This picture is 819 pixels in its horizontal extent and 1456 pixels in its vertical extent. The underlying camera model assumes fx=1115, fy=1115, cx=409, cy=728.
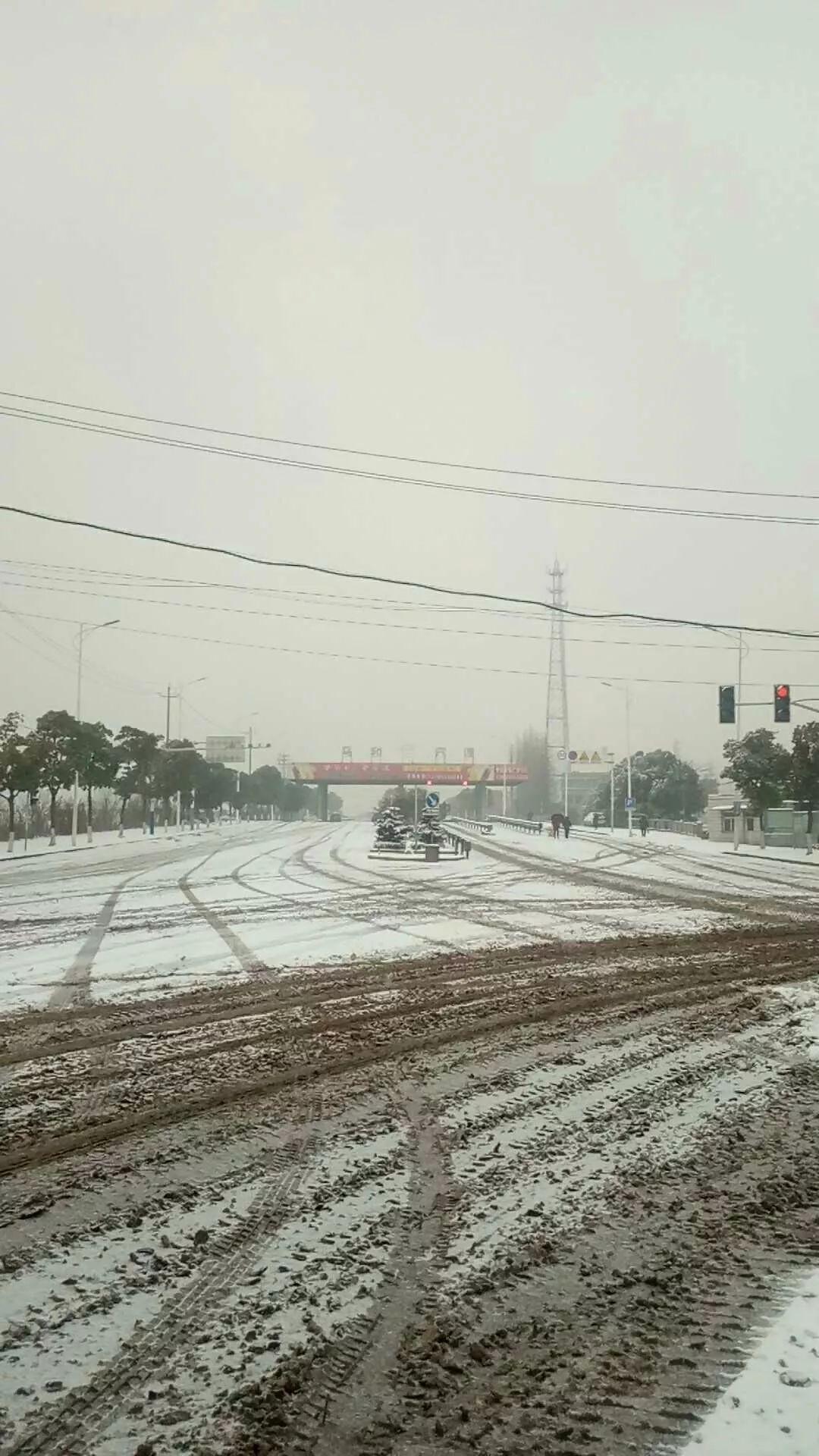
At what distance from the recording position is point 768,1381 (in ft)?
11.1

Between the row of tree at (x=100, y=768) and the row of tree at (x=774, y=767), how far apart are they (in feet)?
111

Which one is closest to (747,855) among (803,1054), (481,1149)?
(803,1054)

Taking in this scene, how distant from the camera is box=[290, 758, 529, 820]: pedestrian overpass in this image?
129375mm

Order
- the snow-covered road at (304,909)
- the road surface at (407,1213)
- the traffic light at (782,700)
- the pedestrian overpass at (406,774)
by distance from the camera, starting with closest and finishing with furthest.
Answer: the road surface at (407,1213) < the snow-covered road at (304,909) < the traffic light at (782,700) < the pedestrian overpass at (406,774)

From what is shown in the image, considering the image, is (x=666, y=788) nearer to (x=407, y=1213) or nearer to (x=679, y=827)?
(x=679, y=827)

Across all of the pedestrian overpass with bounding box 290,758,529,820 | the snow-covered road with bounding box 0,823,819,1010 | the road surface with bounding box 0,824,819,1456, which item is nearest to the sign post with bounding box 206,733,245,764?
the pedestrian overpass with bounding box 290,758,529,820

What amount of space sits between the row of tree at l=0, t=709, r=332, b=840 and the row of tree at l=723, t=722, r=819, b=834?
3371 centimetres

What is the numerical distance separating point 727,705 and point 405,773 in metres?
96.8

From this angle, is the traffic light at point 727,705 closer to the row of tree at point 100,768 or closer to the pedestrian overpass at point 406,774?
the row of tree at point 100,768

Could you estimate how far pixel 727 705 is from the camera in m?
40.2

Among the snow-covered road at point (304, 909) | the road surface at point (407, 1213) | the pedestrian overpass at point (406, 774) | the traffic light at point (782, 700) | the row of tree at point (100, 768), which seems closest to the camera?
the road surface at point (407, 1213)

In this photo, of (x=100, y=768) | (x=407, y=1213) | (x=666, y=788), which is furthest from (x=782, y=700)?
(x=666, y=788)

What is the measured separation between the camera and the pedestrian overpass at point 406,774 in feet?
424

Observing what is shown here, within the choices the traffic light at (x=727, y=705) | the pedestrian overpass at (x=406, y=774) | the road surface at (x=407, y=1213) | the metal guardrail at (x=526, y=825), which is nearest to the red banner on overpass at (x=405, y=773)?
the pedestrian overpass at (x=406, y=774)
